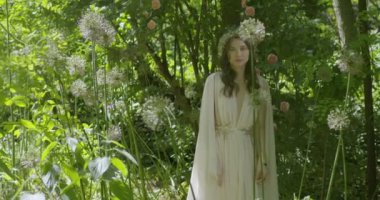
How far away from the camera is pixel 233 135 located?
9.86 ft

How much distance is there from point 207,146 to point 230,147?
4.4 inches

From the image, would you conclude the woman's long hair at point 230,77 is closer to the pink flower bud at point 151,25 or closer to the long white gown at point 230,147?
the long white gown at point 230,147

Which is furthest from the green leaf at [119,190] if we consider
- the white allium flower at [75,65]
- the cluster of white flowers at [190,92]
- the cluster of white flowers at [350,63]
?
the cluster of white flowers at [190,92]

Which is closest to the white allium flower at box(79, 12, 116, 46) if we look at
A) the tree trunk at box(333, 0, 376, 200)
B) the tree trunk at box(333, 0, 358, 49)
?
the tree trunk at box(333, 0, 376, 200)

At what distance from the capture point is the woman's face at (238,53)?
291 centimetres

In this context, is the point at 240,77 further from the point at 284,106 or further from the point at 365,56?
the point at 365,56

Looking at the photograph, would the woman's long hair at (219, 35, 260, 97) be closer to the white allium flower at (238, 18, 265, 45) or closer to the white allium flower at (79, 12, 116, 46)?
the white allium flower at (238, 18, 265, 45)

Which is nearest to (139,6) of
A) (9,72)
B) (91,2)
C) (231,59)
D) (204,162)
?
(91,2)

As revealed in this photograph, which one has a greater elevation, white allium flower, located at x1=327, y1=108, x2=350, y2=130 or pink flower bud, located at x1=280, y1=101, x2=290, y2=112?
pink flower bud, located at x1=280, y1=101, x2=290, y2=112

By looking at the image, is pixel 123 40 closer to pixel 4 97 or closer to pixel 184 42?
pixel 184 42

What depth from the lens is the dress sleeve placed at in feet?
9.80

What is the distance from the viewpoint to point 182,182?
4270mm

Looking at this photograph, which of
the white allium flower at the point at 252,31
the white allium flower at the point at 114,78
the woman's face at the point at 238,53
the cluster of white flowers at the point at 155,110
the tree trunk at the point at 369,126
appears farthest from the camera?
the tree trunk at the point at 369,126

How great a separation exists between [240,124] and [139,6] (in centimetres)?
88
